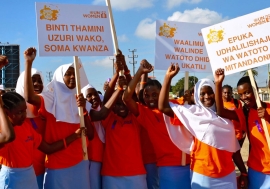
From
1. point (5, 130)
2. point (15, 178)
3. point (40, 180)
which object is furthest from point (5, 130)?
point (40, 180)

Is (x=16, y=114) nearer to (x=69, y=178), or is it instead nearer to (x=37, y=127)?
(x=37, y=127)

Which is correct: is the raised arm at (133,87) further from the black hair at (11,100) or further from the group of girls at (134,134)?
the black hair at (11,100)

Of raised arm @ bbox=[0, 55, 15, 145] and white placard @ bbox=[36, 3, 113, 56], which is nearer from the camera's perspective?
raised arm @ bbox=[0, 55, 15, 145]

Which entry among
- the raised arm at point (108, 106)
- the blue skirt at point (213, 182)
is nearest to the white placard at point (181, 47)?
the raised arm at point (108, 106)

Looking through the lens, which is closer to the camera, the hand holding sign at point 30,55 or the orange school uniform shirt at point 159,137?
the hand holding sign at point 30,55

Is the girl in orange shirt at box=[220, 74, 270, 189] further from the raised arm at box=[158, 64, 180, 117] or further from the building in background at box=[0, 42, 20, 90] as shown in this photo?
the building in background at box=[0, 42, 20, 90]

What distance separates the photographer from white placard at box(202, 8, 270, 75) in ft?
15.0

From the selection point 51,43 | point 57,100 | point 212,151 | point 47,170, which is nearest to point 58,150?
point 47,170

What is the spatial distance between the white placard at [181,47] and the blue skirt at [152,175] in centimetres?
146

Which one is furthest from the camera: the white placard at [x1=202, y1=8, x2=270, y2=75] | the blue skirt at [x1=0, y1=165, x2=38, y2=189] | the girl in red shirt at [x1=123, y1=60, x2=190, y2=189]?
the white placard at [x1=202, y1=8, x2=270, y2=75]

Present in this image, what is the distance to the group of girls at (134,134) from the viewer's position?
4102mm

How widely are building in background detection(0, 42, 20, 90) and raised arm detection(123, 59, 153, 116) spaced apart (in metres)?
17.5

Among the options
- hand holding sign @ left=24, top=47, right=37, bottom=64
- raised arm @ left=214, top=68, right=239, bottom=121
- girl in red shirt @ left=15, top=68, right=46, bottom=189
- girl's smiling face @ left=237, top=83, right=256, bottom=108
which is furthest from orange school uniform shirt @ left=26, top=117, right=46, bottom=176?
girl's smiling face @ left=237, top=83, right=256, bottom=108

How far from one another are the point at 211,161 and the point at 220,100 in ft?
2.45
